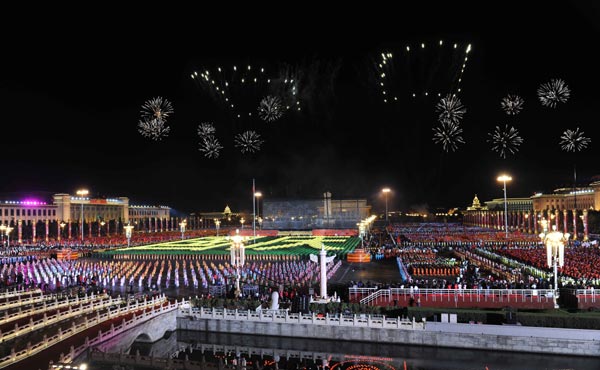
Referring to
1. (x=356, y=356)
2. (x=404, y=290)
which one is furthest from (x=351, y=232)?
(x=356, y=356)

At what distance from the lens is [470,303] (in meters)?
27.3

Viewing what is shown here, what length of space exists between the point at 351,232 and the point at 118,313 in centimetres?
7287

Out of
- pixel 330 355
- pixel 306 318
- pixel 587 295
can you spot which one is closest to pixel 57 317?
pixel 306 318

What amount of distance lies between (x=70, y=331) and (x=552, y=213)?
8324cm

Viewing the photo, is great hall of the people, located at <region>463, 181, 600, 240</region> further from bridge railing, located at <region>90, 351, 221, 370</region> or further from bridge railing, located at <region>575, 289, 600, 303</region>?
bridge railing, located at <region>90, 351, 221, 370</region>

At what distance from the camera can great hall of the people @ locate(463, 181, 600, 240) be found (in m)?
78.6

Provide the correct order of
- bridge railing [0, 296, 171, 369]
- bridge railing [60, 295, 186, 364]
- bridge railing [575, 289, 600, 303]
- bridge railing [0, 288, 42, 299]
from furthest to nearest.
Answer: bridge railing [0, 288, 42, 299] < bridge railing [575, 289, 600, 303] < bridge railing [60, 295, 186, 364] < bridge railing [0, 296, 171, 369]

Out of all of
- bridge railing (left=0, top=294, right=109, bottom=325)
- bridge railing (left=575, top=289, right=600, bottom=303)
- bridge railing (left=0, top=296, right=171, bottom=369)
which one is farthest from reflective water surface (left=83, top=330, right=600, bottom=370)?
bridge railing (left=575, top=289, right=600, bottom=303)

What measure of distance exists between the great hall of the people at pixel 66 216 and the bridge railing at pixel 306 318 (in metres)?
56.5

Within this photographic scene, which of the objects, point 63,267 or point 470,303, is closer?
point 470,303

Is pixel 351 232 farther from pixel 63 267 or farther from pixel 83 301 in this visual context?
pixel 83 301

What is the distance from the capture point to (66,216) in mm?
112438

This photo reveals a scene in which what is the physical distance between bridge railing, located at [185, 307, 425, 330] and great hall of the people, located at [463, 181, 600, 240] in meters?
54.2

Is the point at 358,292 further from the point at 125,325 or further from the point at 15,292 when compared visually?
the point at 15,292
